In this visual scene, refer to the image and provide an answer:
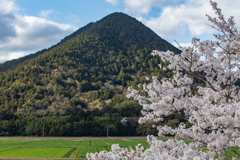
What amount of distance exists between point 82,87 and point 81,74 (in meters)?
15.2

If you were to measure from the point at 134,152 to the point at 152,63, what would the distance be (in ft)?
453

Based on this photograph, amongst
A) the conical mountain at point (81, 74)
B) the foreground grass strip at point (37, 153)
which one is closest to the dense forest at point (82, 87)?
the conical mountain at point (81, 74)

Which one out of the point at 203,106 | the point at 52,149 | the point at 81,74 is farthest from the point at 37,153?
A: the point at 81,74

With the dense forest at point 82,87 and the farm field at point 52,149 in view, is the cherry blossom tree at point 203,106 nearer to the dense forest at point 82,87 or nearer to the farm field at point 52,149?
the farm field at point 52,149

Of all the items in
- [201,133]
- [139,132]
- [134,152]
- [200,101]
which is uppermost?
[200,101]

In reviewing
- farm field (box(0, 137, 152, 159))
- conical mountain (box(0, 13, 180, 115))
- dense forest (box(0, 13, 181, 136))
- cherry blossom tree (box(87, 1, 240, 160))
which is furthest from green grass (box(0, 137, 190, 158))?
conical mountain (box(0, 13, 180, 115))

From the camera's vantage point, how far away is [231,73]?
5227 millimetres

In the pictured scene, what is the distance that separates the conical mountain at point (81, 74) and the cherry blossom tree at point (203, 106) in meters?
64.4

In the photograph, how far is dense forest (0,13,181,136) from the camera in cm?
5329

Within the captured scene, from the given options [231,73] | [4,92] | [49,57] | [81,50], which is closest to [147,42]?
[81,50]

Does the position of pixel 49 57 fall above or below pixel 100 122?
above

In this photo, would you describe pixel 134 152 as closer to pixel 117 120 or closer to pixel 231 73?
pixel 231 73

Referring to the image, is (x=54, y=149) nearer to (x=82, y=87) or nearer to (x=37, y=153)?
(x=37, y=153)

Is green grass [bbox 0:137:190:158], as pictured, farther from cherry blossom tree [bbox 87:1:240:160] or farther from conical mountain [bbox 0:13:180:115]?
conical mountain [bbox 0:13:180:115]
